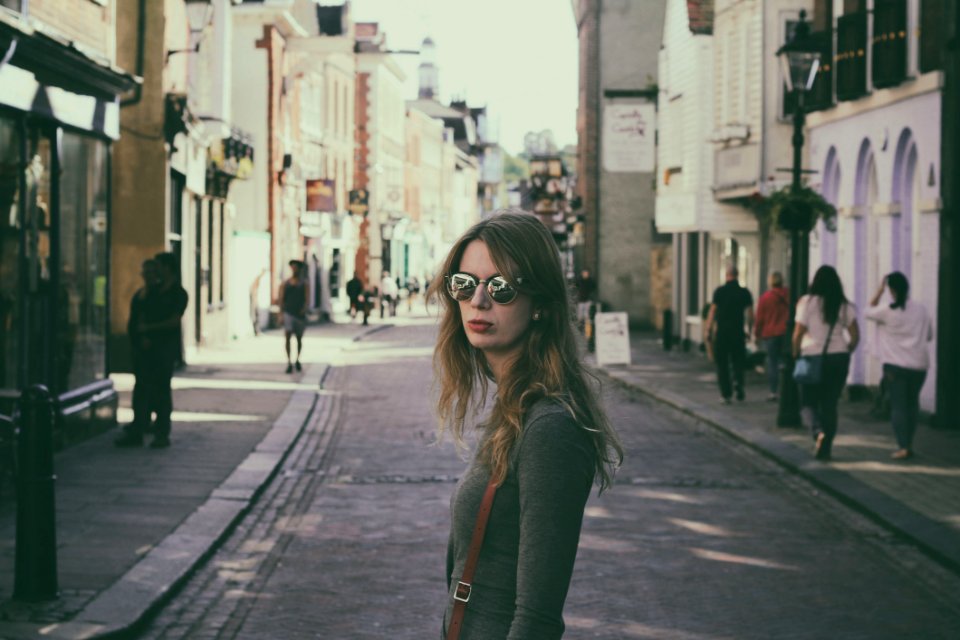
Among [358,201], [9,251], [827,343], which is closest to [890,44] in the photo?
[827,343]

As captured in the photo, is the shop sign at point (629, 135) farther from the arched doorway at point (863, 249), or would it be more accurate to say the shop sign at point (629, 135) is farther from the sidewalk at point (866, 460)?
the arched doorway at point (863, 249)

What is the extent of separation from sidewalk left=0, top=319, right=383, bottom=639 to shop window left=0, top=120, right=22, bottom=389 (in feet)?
3.43

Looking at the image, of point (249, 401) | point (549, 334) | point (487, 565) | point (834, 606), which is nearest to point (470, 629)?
point (487, 565)

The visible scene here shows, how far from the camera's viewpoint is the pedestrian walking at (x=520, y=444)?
10.1 ft

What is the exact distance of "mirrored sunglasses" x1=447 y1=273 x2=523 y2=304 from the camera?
3289 mm

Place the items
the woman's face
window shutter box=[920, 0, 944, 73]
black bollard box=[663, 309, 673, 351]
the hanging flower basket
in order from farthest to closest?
black bollard box=[663, 309, 673, 351]
window shutter box=[920, 0, 944, 73]
the hanging flower basket
the woman's face

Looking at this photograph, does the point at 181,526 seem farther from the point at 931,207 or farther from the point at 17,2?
the point at 931,207

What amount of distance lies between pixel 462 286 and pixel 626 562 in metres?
6.79

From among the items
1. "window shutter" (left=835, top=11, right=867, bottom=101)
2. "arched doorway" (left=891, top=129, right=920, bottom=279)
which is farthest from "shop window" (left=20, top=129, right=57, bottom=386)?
"window shutter" (left=835, top=11, right=867, bottom=101)

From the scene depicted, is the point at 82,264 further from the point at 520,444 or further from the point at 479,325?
the point at 520,444

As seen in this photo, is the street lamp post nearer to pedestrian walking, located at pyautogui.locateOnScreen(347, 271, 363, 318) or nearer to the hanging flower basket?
the hanging flower basket

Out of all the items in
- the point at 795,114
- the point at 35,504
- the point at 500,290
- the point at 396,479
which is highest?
the point at 795,114

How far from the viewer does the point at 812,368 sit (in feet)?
49.3

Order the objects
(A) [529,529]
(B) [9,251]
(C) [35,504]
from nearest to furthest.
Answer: (A) [529,529]
(C) [35,504]
(B) [9,251]
